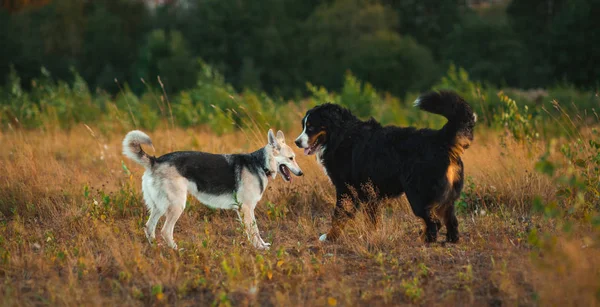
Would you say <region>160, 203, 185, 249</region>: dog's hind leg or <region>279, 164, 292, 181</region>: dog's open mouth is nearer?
<region>160, 203, 185, 249</region>: dog's hind leg

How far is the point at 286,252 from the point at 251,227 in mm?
597

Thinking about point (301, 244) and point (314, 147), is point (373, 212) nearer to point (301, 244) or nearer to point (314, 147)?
point (301, 244)

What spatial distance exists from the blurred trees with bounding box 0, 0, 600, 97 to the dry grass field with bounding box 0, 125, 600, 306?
30033mm

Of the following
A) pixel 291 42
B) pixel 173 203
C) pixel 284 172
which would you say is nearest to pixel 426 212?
pixel 284 172

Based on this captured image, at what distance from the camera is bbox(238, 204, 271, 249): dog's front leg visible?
20.9 feet

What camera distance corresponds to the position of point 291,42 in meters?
50.4

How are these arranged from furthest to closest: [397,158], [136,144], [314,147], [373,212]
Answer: [314,147] < [373,212] < [397,158] < [136,144]

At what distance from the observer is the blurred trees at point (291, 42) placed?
41.0m

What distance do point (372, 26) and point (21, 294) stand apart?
1848 inches

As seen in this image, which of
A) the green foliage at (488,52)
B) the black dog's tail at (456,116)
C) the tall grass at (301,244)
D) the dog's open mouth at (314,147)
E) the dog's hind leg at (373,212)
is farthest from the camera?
the green foliage at (488,52)

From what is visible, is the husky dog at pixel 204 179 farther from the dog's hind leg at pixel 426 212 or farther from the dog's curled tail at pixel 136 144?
the dog's hind leg at pixel 426 212

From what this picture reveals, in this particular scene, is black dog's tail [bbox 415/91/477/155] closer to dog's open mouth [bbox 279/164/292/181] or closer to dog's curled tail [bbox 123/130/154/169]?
dog's open mouth [bbox 279/164/292/181]

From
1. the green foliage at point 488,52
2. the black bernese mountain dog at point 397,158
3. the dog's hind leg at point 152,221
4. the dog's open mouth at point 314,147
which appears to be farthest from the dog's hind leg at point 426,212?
the green foliage at point 488,52

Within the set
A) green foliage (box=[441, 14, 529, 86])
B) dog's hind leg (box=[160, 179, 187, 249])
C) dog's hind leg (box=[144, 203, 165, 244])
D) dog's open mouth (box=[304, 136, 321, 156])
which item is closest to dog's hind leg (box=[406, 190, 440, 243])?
dog's open mouth (box=[304, 136, 321, 156])
